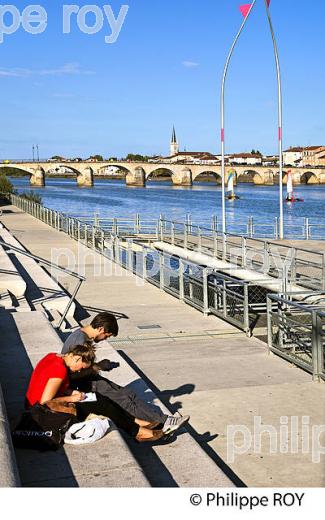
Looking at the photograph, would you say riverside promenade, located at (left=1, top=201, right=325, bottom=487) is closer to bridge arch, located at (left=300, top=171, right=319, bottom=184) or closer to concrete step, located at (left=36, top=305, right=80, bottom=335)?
concrete step, located at (left=36, top=305, right=80, bottom=335)

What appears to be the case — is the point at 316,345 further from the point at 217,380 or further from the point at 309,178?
the point at 309,178

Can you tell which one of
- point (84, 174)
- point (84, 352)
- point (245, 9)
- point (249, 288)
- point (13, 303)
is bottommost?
point (249, 288)

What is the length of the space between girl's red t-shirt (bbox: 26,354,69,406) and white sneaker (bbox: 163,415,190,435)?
79 centimetres

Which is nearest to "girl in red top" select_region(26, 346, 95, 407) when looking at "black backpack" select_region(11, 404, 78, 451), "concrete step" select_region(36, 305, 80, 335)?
"black backpack" select_region(11, 404, 78, 451)

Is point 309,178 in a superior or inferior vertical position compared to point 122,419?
superior

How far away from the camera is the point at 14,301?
10.6 metres

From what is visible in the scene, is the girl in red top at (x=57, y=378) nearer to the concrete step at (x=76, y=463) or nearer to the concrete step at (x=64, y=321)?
the concrete step at (x=76, y=463)

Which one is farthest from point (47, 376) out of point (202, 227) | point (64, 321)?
point (202, 227)

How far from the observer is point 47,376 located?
5074 millimetres

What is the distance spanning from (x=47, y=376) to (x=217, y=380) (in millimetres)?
2748

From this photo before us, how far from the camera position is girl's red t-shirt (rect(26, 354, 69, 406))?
5.06 metres

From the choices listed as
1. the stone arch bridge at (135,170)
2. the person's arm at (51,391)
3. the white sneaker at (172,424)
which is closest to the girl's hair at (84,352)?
the person's arm at (51,391)
